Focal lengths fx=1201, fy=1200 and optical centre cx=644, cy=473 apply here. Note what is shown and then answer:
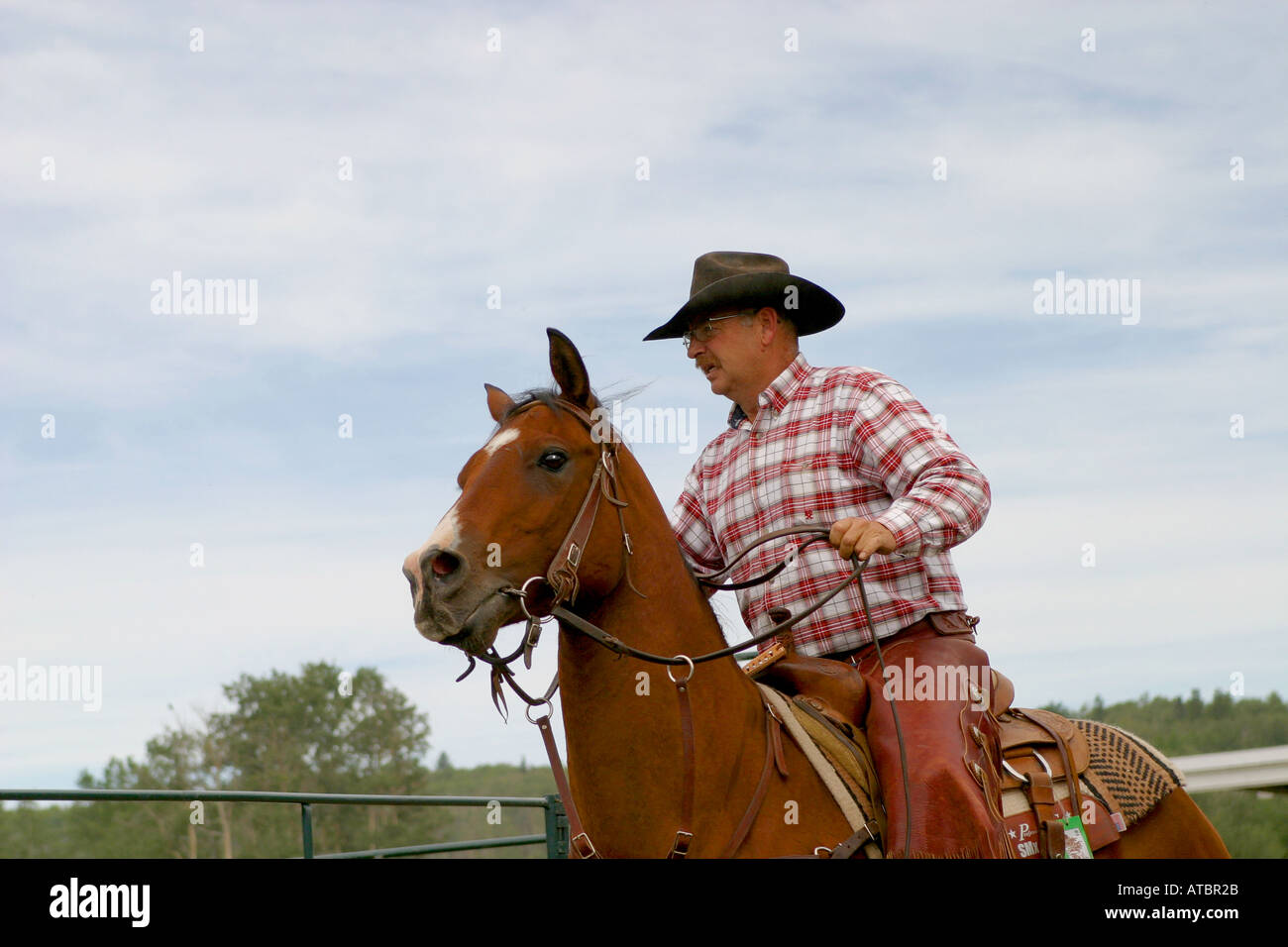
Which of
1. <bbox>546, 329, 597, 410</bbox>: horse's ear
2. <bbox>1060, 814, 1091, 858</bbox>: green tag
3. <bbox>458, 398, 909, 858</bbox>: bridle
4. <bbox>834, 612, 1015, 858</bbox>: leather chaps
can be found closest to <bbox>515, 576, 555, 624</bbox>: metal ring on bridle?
<bbox>458, 398, 909, 858</bbox>: bridle

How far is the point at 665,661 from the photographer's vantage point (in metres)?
3.70

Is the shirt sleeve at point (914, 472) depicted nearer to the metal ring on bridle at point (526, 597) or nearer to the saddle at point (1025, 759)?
the saddle at point (1025, 759)

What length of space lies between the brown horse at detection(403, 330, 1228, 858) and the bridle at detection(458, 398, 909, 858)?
0.03ft

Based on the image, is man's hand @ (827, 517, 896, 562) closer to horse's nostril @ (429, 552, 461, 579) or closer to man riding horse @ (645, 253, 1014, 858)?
man riding horse @ (645, 253, 1014, 858)

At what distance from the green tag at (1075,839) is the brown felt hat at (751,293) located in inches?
85.1

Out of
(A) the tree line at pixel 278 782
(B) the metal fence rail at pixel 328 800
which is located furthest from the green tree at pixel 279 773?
(B) the metal fence rail at pixel 328 800

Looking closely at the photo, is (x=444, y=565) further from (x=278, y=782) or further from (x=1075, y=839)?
(x=278, y=782)

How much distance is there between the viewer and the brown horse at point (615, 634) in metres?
3.50

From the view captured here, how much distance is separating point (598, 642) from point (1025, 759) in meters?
1.83

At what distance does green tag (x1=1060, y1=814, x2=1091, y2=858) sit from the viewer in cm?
436

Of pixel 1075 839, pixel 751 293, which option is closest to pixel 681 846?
pixel 1075 839
